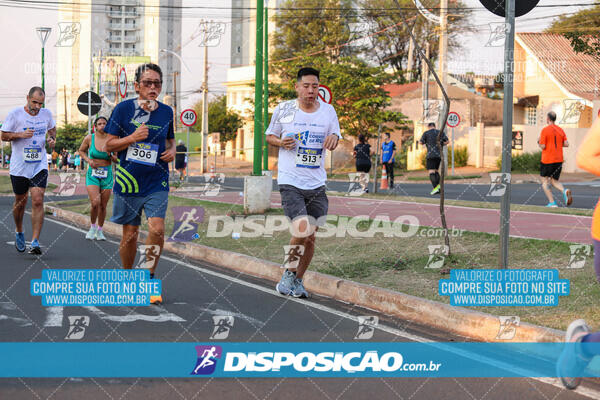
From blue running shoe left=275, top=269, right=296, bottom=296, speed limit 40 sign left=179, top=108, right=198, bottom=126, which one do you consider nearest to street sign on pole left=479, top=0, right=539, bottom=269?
blue running shoe left=275, top=269, right=296, bottom=296

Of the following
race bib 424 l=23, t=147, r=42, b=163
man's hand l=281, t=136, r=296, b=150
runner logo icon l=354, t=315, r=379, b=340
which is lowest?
runner logo icon l=354, t=315, r=379, b=340

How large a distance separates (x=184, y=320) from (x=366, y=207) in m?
10.0

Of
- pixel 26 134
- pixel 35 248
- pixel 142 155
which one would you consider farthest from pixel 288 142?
pixel 35 248

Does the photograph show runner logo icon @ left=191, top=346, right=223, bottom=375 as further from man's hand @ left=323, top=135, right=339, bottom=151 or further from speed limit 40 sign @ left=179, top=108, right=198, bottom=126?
speed limit 40 sign @ left=179, top=108, right=198, bottom=126

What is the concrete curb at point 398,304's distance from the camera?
5.92 metres

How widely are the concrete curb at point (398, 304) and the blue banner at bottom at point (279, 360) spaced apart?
0.44 feet

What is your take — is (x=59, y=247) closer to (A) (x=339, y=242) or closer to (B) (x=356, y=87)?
(A) (x=339, y=242)

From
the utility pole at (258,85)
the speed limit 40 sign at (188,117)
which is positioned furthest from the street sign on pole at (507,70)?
the speed limit 40 sign at (188,117)

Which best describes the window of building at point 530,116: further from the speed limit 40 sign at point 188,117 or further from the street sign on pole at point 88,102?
the street sign on pole at point 88,102

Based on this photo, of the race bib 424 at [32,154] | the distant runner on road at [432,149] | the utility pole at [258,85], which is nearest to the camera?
the race bib 424 at [32,154]

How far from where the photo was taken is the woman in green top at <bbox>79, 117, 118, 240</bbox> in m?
11.0

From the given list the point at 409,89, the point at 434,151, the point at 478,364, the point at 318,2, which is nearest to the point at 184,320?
the point at 478,364

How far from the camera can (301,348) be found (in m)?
5.58

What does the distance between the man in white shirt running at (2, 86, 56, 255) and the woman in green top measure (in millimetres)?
896
